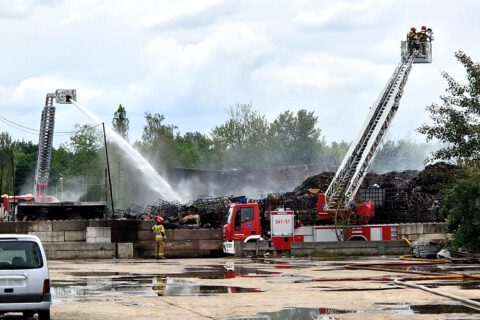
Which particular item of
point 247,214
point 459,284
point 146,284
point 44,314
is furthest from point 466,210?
point 44,314

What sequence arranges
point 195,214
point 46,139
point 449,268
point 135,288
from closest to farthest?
point 135,288, point 449,268, point 195,214, point 46,139

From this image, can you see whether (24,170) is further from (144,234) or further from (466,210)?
(466,210)

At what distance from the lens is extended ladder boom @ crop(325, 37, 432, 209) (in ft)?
133

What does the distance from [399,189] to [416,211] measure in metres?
2.18

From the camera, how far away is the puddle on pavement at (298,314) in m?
14.8

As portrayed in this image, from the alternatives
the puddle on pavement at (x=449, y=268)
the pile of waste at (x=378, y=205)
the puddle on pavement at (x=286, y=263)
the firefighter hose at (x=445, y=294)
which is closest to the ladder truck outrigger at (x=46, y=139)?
the pile of waste at (x=378, y=205)

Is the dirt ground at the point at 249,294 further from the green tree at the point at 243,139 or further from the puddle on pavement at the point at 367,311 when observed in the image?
the green tree at the point at 243,139

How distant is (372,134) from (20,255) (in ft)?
90.9

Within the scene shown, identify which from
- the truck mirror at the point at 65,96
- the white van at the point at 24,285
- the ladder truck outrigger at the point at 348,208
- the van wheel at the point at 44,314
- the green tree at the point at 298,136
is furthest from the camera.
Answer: the green tree at the point at 298,136

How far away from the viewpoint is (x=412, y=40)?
133ft

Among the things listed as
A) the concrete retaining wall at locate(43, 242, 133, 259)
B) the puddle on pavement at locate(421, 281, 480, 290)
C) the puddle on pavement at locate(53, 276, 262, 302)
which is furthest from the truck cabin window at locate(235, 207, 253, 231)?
the puddle on pavement at locate(421, 281, 480, 290)

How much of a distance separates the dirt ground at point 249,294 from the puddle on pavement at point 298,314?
0.02 metres

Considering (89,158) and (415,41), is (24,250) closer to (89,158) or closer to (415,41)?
(415,41)

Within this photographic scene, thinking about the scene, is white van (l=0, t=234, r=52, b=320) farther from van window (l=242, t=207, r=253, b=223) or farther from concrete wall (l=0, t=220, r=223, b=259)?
van window (l=242, t=207, r=253, b=223)
